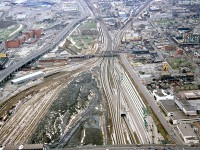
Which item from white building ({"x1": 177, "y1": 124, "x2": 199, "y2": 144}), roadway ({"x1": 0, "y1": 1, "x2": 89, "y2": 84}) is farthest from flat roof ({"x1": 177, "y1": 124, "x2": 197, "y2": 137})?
roadway ({"x1": 0, "y1": 1, "x2": 89, "y2": 84})

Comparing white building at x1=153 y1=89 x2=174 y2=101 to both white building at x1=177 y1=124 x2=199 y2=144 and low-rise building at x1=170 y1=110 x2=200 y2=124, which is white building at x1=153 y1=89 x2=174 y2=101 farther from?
white building at x1=177 y1=124 x2=199 y2=144

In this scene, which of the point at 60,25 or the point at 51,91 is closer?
the point at 51,91

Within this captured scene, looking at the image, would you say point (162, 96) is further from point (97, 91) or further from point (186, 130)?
point (97, 91)

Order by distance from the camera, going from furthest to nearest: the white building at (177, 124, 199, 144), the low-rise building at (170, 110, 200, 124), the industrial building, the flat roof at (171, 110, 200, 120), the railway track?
the industrial building → the flat roof at (171, 110, 200, 120) → the low-rise building at (170, 110, 200, 124) → the railway track → the white building at (177, 124, 199, 144)

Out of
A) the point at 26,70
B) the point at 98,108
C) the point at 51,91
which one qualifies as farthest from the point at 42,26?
the point at 98,108

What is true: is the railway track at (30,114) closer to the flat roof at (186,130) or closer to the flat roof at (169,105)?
the flat roof at (169,105)

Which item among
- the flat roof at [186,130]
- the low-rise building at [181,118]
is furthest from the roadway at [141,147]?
the low-rise building at [181,118]

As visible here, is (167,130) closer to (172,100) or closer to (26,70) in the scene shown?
(172,100)
